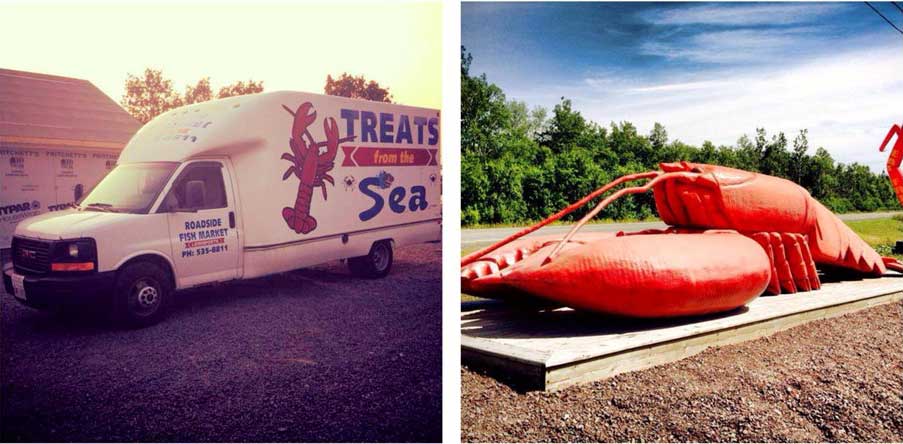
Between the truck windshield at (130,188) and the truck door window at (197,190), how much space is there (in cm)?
7

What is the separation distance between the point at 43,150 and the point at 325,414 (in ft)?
5.77

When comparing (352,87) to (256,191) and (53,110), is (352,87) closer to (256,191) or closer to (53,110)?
(256,191)

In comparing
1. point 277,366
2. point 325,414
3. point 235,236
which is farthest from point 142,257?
point 325,414

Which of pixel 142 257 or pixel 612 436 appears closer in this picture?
pixel 612 436

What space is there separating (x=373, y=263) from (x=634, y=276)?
148 cm

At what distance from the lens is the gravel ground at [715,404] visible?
99.0 inches

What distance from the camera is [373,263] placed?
3518 millimetres

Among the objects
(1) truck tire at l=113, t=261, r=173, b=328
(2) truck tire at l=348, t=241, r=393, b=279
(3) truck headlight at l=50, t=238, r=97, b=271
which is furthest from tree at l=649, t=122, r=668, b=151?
(3) truck headlight at l=50, t=238, r=97, b=271

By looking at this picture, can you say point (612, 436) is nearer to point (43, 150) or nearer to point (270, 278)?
point (270, 278)

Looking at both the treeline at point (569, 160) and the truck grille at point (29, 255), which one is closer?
the truck grille at point (29, 255)

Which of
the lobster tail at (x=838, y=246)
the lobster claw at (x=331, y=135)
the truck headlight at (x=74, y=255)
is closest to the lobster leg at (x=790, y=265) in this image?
the lobster tail at (x=838, y=246)

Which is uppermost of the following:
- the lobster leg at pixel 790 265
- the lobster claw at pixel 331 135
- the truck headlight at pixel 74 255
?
the lobster claw at pixel 331 135

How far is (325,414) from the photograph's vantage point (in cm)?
270

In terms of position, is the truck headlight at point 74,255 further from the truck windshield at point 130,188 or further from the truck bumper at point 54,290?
the truck windshield at point 130,188
